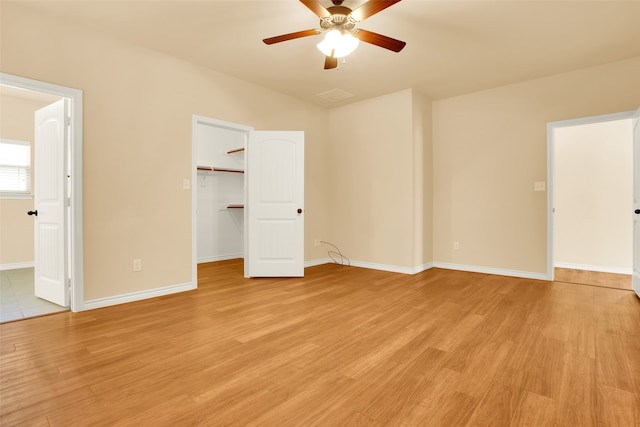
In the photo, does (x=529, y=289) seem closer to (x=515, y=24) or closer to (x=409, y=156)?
(x=409, y=156)

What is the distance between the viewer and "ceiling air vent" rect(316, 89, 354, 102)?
4786 millimetres

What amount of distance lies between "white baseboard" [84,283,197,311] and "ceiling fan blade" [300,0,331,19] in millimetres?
3172

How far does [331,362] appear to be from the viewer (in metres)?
2.04

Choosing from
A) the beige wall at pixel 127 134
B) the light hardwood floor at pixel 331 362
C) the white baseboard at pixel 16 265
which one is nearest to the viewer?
the light hardwood floor at pixel 331 362

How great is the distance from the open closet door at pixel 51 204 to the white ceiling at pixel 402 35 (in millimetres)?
1071

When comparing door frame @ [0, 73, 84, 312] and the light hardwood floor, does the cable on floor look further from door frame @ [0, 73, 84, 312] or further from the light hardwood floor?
door frame @ [0, 73, 84, 312]

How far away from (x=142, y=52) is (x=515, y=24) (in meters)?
3.80

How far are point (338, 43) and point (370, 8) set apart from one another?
47cm

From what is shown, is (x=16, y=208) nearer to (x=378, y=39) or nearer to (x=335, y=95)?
(x=335, y=95)

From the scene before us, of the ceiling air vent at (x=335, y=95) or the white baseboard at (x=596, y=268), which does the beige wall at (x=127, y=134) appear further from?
the white baseboard at (x=596, y=268)

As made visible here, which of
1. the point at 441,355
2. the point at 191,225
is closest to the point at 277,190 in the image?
the point at 191,225

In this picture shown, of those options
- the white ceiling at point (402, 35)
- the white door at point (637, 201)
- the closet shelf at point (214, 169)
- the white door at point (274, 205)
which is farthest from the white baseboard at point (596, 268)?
the closet shelf at point (214, 169)

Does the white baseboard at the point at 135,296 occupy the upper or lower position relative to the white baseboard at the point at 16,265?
lower

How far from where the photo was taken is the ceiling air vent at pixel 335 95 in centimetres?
479
